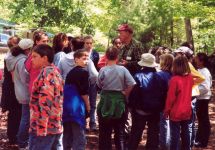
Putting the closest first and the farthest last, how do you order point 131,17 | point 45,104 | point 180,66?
point 45,104, point 180,66, point 131,17

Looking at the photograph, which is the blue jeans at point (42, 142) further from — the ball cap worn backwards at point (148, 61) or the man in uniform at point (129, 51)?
the man in uniform at point (129, 51)

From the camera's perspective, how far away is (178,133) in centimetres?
642

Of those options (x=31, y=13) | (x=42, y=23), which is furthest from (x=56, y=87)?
(x=42, y=23)

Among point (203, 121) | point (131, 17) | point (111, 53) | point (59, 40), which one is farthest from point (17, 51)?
point (131, 17)

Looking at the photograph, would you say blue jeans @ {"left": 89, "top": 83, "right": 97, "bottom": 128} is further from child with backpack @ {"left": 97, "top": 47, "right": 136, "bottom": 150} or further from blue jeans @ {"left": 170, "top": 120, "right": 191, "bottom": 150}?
blue jeans @ {"left": 170, "top": 120, "right": 191, "bottom": 150}

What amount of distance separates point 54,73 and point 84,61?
119cm

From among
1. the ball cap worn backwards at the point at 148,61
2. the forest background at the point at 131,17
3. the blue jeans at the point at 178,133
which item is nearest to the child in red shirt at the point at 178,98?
the blue jeans at the point at 178,133

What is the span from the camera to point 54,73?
4656 mm

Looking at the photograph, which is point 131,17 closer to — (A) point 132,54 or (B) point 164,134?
(A) point 132,54

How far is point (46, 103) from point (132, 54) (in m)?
3.15

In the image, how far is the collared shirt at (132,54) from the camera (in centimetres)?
736

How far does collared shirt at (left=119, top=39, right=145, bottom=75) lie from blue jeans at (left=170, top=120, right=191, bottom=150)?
1403mm

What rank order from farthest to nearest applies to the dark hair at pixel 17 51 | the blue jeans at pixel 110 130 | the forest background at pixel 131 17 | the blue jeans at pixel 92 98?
the forest background at pixel 131 17 → the blue jeans at pixel 92 98 → the dark hair at pixel 17 51 → the blue jeans at pixel 110 130

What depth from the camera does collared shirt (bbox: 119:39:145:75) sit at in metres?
7.36
